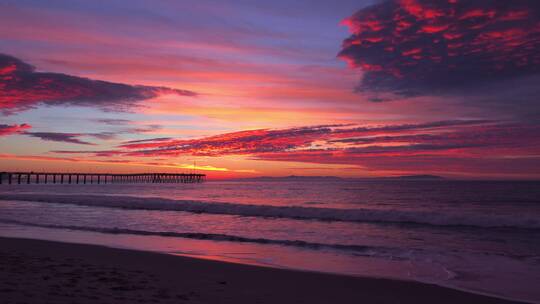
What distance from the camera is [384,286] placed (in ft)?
27.4

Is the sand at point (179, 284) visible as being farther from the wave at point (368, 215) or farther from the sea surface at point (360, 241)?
the wave at point (368, 215)

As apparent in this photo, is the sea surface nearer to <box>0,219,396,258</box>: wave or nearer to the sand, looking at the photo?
<box>0,219,396,258</box>: wave

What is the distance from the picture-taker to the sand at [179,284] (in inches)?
255

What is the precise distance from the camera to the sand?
6.47 metres

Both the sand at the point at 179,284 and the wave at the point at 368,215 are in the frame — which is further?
the wave at the point at 368,215

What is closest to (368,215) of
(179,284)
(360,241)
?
(360,241)

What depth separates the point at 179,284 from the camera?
775cm

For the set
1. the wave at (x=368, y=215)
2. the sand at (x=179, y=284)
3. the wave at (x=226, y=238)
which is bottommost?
the wave at (x=368, y=215)

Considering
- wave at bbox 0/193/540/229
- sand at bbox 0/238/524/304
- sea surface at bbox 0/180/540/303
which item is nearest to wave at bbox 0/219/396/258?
sea surface at bbox 0/180/540/303

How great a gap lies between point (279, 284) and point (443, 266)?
463cm

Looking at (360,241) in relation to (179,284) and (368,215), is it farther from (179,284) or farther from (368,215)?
Result: (368,215)

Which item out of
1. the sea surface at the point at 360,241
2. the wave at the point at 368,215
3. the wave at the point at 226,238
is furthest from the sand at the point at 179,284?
the wave at the point at 368,215

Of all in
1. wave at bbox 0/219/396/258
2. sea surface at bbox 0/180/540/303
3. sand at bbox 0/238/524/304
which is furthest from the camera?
wave at bbox 0/219/396/258

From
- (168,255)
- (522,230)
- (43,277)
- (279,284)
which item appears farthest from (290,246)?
(522,230)
